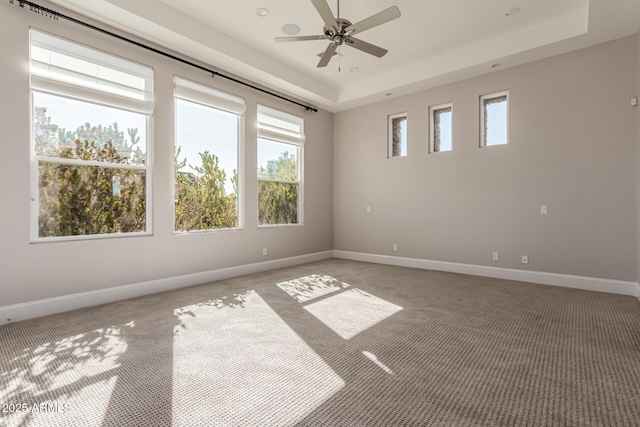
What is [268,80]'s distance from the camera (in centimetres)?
525

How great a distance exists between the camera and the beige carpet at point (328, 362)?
173 centimetres

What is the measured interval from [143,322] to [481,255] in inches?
186

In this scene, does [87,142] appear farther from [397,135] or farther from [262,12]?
[397,135]

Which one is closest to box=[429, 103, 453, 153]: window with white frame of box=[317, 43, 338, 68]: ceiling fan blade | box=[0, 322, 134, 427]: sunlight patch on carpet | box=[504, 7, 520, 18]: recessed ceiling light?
box=[504, 7, 520, 18]: recessed ceiling light

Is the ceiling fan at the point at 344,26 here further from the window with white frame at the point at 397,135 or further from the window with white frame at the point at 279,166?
the window with white frame at the point at 397,135

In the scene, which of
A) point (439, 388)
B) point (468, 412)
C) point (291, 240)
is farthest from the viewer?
point (291, 240)

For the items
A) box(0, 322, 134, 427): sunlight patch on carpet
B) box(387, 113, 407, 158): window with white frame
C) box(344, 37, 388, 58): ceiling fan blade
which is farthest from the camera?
box(387, 113, 407, 158): window with white frame

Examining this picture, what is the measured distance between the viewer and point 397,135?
20.5 feet

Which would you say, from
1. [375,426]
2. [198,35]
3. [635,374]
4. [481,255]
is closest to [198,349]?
[375,426]

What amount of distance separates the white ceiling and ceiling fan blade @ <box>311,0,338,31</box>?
0.72 m

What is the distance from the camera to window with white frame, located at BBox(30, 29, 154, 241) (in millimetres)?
3328

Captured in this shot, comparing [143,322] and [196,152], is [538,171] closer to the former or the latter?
[196,152]

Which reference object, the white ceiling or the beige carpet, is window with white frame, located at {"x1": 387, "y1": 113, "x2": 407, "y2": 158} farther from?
the beige carpet

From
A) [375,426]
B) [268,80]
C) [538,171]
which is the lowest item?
[375,426]
